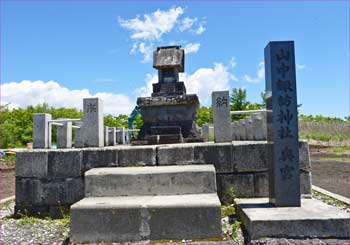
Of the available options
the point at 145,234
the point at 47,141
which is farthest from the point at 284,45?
the point at 47,141

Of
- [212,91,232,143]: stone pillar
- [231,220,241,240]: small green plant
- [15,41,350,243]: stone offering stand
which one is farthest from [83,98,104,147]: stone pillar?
[231,220,241,240]: small green plant

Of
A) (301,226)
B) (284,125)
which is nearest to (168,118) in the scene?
(284,125)

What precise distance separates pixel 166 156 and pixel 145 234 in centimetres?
185

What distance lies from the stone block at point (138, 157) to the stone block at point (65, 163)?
82 centimetres

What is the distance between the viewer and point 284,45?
4203mm

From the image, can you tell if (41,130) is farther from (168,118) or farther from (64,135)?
(168,118)

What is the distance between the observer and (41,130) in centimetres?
581

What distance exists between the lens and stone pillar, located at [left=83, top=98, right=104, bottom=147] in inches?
227

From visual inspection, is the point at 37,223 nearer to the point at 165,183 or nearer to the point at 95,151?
the point at 95,151

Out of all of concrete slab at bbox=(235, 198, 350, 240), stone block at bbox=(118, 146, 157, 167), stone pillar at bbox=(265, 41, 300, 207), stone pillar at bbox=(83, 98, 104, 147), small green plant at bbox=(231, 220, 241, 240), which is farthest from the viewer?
stone pillar at bbox=(83, 98, 104, 147)

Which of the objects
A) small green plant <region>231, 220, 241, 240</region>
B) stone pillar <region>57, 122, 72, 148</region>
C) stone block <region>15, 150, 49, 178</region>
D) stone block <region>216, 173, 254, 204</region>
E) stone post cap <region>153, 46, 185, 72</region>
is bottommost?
small green plant <region>231, 220, 241, 240</region>

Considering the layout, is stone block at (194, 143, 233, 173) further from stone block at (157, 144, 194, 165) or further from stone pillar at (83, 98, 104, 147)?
stone pillar at (83, 98, 104, 147)

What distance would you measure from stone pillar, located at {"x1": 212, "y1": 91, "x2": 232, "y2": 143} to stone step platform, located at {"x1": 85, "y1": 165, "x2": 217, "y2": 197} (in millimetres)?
1155

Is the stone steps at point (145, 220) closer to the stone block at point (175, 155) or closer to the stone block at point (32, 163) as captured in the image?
the stone block at point (175, 155)
